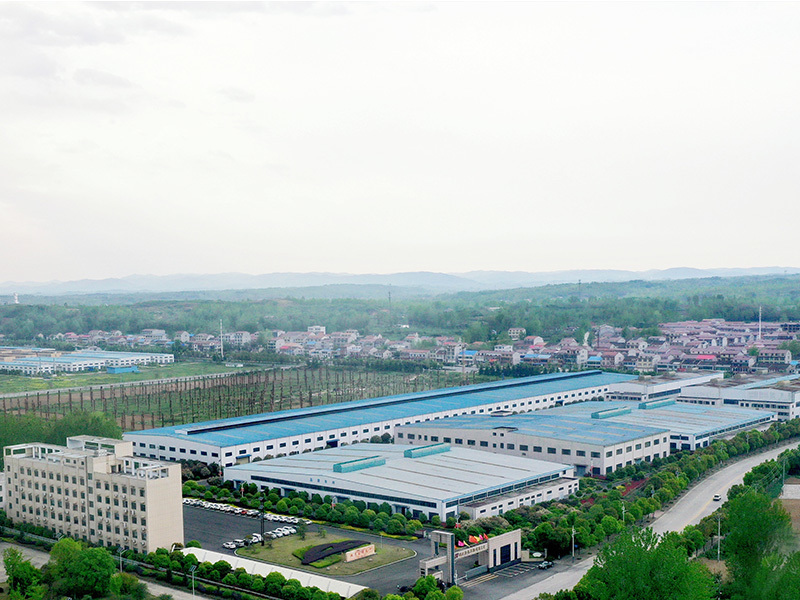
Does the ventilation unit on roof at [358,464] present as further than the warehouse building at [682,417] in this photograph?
No

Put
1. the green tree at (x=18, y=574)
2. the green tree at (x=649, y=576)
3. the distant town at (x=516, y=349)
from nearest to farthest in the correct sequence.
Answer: the green tree at (x=649, y=576) < the green tree at (x=18, y=574) < the distant town at (x=516, y=349)

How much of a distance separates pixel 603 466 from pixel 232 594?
9.38 m

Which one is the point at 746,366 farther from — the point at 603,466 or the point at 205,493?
the point at 205,493

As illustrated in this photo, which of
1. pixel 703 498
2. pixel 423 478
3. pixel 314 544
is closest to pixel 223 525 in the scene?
pixel 314 544

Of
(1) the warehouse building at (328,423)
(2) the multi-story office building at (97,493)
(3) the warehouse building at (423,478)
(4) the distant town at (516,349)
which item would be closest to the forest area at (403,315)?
(4) the distant town at (516,349)

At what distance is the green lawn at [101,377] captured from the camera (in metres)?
33.4

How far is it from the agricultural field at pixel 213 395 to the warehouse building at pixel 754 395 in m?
10.0

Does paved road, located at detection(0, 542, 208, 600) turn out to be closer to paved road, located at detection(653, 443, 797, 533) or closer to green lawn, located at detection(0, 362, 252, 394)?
paved road, located at detection(653, 443, 797, 533)

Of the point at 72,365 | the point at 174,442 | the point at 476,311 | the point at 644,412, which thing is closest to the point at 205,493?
the point at 174,442

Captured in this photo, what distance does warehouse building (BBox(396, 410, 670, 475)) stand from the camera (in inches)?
714

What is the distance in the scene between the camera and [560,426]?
20.3 m

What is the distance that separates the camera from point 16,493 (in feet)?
46.4

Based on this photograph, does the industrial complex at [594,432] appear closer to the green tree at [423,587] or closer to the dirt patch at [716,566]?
the dirt patch at [716,566]

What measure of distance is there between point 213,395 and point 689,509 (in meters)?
19.3
